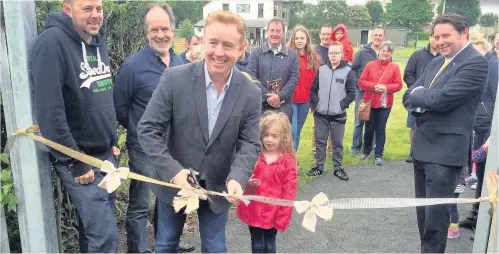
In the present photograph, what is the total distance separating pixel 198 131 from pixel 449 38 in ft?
6.90

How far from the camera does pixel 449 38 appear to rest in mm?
3408

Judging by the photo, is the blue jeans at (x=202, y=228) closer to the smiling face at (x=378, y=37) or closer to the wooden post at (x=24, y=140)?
the wooden post at (x=24, y=140)

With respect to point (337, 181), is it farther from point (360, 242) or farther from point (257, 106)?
point (257, 106)

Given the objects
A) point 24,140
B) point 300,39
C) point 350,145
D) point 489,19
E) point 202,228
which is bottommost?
point 350,145

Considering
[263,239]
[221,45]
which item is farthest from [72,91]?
[263,239]

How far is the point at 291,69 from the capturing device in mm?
6039

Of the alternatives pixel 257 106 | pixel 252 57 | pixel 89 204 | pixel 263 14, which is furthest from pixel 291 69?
pixel 89 204

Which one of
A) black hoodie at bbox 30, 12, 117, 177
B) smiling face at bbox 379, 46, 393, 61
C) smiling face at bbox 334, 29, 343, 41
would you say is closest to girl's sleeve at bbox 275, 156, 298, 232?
black hoodie at bbox 30, 12, 117, 177

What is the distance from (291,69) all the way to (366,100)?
1.67 metres

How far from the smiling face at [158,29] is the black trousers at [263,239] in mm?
1631

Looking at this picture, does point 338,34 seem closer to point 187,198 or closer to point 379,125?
point 379,125

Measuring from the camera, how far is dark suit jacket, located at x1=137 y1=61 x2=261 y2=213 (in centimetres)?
262

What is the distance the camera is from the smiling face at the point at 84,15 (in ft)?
9.40

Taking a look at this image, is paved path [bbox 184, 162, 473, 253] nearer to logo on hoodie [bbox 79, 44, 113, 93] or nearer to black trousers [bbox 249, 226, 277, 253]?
black trousers [bbox 249, 226, 277, 253]
